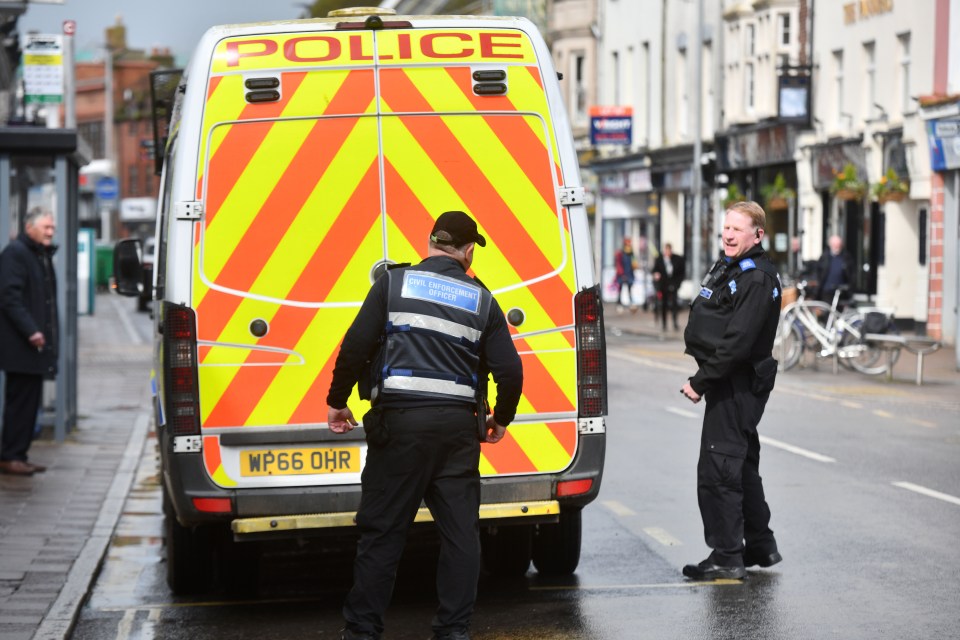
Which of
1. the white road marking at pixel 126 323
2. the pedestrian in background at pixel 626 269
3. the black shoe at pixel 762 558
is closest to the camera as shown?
the black shoe at pixel 762 558

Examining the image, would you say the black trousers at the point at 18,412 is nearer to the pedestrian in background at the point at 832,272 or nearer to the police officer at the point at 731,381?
the police officer at the point at 731,381

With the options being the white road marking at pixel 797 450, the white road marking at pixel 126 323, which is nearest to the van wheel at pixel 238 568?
the white road marking at pixel 797 450

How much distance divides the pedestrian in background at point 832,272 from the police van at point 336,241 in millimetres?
20530

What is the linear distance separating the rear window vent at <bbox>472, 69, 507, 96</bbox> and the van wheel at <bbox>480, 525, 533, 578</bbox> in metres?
2.21

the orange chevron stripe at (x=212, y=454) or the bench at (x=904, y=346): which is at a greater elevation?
the orange chevron stripe at (x=212, y=454)

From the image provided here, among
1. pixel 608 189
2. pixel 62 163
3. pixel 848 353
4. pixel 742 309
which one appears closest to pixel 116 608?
pixel 742 309

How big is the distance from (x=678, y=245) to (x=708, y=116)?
4689 millimetres

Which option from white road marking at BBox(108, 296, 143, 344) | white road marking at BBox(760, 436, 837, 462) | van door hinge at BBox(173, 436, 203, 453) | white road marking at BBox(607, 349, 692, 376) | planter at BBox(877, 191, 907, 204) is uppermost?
planter at BBox(877, 191, 907, 204)

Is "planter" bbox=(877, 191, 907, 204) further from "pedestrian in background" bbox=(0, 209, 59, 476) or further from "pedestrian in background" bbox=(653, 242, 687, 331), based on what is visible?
"pedestrian in background" bbox=(0, 209, 59, 476)

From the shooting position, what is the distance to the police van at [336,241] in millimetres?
7723

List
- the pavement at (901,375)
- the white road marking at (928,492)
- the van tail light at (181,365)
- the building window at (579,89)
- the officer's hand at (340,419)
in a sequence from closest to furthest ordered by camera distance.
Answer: the officer's hand at (340,419), the van tail light at (181,365), the white road marking at (928,492), the pavement at (901,375), the building window at (579,89)

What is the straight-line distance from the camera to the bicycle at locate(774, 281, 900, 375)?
79.1 feet

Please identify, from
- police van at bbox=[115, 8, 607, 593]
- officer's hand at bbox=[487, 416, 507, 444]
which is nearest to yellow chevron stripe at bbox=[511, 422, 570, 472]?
police van at bbox=[115, 8, 607, 593]

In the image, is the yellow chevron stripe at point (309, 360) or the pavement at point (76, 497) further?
the pavement at point (76, 497)
